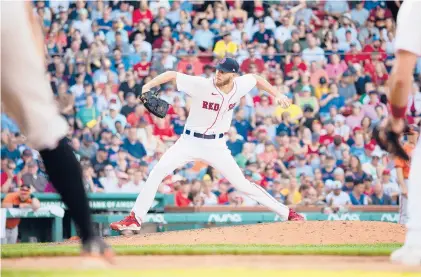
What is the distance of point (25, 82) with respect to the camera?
4.99 m

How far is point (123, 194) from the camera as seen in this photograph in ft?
46.5

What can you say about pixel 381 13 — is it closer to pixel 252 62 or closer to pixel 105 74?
pixel 252 62

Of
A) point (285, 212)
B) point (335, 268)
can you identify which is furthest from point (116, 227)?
point (335, 268)

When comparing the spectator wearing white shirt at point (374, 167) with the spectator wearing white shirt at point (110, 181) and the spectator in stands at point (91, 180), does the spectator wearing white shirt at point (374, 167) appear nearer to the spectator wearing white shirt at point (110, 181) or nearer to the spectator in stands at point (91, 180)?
the spectator wearing white shirt at point (110, 181)

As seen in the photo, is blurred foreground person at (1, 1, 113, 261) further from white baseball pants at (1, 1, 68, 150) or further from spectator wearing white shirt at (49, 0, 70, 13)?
spectator wearing white shirt at (49, 0, 70, 13)

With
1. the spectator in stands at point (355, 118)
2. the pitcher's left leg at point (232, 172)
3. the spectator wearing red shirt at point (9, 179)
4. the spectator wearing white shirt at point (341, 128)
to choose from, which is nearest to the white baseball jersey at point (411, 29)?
the pitcher's left leg at point (232, 172)

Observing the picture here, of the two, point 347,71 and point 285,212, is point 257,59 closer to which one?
point 347,71

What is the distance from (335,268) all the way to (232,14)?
45.1 ft

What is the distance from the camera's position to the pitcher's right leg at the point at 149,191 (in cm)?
1028

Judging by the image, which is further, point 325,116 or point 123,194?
point 325,116

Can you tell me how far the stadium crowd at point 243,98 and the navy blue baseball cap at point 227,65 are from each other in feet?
14.7

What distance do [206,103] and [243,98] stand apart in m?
6.56

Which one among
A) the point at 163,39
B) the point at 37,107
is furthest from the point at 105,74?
the point at 37,107

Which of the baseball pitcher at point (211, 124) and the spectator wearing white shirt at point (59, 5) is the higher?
the spectator wearing white shirt at point (59, 5)
